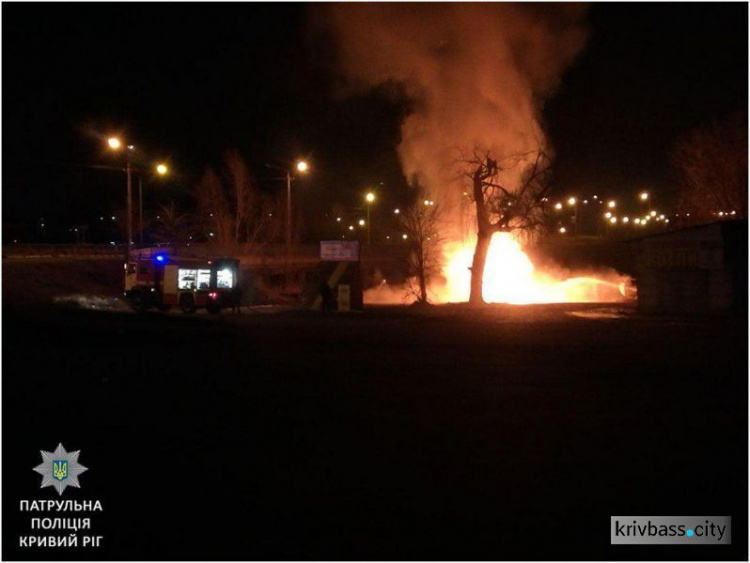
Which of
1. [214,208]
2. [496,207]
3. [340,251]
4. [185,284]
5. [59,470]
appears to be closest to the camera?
[59,470]

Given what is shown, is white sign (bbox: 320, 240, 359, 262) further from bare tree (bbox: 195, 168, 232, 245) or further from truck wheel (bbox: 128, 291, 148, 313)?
bare tree (bbox: 195, 168, 232, 245)

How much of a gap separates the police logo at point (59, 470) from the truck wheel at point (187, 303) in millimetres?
25050

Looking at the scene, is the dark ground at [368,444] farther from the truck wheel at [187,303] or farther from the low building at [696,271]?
the low building at [696,271]

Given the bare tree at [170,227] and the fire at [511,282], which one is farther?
the bare tree at [170,227]

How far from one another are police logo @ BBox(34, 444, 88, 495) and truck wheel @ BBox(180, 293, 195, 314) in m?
25.1

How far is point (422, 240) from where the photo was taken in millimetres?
42938

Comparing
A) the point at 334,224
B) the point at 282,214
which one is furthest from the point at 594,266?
the point at 334,224

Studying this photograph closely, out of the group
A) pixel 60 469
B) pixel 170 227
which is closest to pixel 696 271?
pixel 60 469

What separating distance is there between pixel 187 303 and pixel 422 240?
46.5ft

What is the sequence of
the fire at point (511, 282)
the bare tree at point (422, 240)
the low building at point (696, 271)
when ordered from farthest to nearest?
the fire at point (511, 282) < the bare tree at point (422, 240) < the low building at point (696, 271)

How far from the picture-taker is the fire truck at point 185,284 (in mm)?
33344

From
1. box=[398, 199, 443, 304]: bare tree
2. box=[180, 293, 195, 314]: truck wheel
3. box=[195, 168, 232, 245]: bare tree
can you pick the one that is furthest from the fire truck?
box=[195, 168, 232, 245]: bare tree

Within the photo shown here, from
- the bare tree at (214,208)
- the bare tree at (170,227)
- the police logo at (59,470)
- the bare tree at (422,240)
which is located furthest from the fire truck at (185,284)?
the bare tree at (214,208)

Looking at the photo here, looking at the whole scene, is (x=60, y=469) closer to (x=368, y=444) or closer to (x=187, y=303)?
(x=368, y=444)
